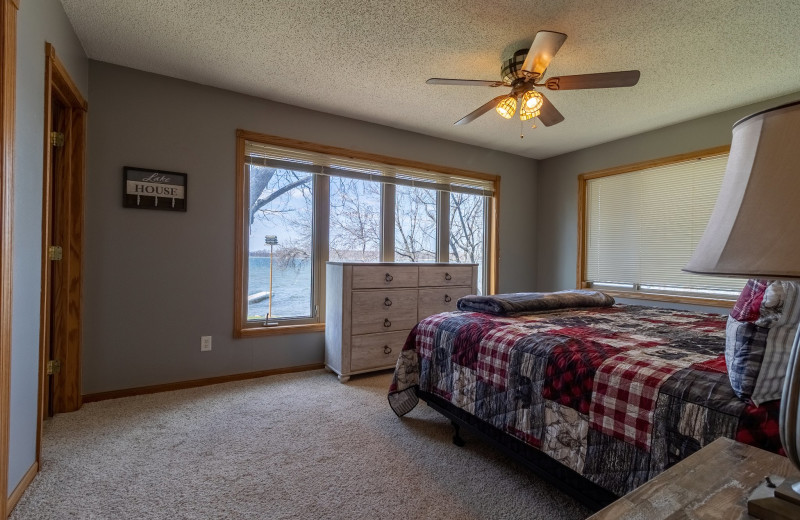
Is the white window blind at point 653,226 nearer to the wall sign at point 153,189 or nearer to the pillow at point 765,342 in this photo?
the pillow at point 765,342

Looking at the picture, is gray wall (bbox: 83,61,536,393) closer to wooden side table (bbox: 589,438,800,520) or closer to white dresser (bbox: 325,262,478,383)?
white dresser (bbox: 325,262,478,383)

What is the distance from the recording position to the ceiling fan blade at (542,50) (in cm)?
178

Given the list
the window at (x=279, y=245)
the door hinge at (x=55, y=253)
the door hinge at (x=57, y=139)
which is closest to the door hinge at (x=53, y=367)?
the door hinge at (x=55, y=253)

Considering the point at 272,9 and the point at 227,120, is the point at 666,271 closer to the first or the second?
the point at 272,9

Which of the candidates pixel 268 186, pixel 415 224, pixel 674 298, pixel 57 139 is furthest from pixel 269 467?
pixel 674 298

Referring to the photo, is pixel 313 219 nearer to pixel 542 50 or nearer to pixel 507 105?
pixel 507 105

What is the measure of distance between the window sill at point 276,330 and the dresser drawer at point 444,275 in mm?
1027

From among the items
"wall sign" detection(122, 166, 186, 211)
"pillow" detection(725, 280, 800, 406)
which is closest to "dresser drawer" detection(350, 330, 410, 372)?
"wall sign" detection(122, 166, 186, 211)

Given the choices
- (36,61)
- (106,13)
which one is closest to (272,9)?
(106,13)

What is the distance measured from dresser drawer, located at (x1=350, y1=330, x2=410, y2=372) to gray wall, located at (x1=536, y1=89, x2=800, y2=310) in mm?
2361

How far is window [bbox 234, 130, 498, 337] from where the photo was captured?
3139mm

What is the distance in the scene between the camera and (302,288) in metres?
3.40

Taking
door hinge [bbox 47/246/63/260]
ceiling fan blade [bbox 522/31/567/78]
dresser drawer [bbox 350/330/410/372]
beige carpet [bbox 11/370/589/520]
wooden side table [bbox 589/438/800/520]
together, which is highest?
ceiling fan blade [bbox 522/31/567/78]

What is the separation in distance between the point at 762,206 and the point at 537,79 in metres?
1.90
